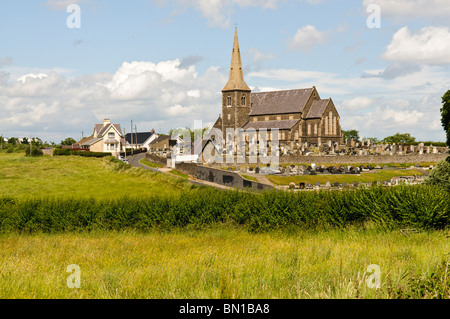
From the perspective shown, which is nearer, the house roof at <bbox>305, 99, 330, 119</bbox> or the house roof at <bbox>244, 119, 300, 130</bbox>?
the house roof at <bbox>244, 119, 300, 130</bbox>

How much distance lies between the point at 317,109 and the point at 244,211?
85.6 m

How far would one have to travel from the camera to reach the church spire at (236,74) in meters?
109

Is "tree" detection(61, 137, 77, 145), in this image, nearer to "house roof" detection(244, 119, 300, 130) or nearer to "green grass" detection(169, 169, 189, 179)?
"house roof" detection(244, 119, 300, 130)

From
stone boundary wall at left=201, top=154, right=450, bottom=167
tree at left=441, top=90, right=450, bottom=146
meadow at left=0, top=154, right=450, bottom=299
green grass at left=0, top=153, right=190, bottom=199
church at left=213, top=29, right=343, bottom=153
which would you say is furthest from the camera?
church at left=213, top=29, right=343, bottom=153

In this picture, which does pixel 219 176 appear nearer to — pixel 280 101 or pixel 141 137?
pixel 280 101

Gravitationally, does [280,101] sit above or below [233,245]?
above

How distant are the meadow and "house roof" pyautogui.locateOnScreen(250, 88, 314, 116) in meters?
83.6

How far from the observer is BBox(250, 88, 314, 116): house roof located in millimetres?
108062

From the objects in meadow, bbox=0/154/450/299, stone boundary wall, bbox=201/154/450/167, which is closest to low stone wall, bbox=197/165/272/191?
stone boundary wall, bbox=201/154/450/167

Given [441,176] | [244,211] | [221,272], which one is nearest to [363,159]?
[441,176]

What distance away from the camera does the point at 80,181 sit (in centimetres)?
5584

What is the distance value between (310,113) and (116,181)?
2521 inches
